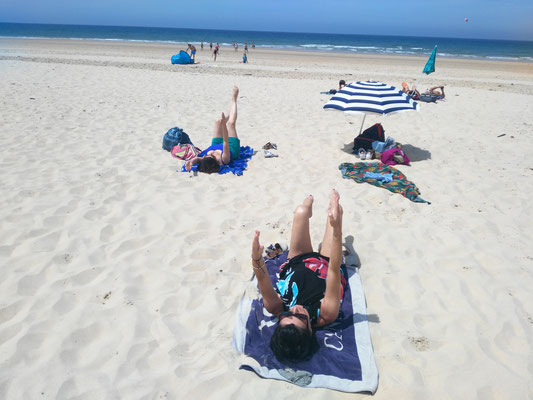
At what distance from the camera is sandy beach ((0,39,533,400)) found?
2500 millimetres

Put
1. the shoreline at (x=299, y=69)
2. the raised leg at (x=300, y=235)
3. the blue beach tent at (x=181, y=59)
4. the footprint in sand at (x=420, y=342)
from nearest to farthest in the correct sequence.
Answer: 1. the footprint in sand at (x=420, y=342)
2. the raised leg at (x=300, y=235)
3. the shoreline at (x=299, y=69)
4. the blue beach tent at (x=181, y=59)

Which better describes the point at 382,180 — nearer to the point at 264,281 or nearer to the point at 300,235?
the point at 300,235

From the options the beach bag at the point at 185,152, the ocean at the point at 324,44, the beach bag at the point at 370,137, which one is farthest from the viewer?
the ocean at the point at 324,44

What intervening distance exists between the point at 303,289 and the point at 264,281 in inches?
17.1

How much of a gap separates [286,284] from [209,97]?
31.7ft

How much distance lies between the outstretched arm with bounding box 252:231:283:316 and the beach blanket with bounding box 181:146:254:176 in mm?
3258

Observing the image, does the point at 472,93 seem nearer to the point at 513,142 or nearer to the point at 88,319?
the point at 513,142

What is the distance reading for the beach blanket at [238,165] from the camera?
577cm

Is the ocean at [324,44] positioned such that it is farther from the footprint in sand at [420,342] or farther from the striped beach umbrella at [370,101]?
the footprint in sand at [420,342]

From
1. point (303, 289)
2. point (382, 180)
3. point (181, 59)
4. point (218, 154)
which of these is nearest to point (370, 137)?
point (382, 180)

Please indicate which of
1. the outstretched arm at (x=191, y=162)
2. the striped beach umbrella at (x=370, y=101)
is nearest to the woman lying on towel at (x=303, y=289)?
the outstretched arm at (x=191, y=162)

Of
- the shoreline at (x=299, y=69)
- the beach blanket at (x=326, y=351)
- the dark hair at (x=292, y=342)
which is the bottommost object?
the beach blanket at (x=326, y=351)

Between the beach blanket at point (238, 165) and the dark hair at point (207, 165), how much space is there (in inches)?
4.5

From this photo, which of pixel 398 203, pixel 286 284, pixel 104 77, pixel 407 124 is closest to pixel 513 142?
pixel 407 124
